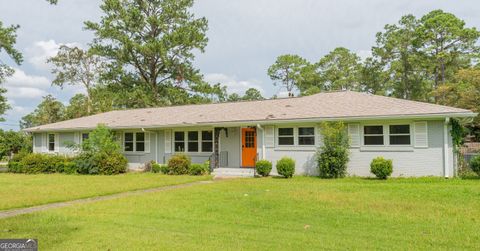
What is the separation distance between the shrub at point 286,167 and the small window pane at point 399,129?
4338mm

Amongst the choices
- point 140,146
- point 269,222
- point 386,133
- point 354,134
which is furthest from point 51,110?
point 269,222

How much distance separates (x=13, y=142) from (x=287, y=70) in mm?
31143

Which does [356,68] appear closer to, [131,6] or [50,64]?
[131,6]

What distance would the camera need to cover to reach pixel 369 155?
594 inches

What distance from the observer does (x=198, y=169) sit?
1783cm

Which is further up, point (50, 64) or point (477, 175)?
point (50, 64)

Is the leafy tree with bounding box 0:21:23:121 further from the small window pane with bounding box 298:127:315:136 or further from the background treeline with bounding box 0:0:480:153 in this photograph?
the small window pane with bounding box 298:127:315:136

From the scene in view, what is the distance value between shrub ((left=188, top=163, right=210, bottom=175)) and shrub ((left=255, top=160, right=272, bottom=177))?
301 centimetres

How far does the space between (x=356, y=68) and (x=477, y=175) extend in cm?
2935

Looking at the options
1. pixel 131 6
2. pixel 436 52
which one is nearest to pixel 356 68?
pixel 436 52

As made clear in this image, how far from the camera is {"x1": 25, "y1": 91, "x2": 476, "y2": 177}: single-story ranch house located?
1401 centimetres

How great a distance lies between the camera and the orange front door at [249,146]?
59.7ft

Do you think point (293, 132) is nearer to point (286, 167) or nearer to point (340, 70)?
point (286, 167)

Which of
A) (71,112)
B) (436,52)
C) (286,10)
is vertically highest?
(436,52)
